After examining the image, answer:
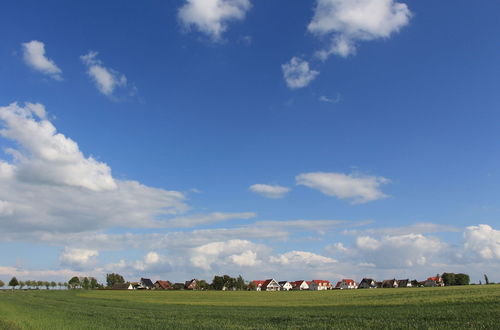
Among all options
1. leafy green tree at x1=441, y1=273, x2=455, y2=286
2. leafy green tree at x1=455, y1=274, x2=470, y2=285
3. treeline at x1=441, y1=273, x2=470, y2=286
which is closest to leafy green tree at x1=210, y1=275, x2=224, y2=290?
leafy green tree at x1=441, y1=273, x2=455, y2=286

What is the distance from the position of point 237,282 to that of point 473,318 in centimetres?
16260

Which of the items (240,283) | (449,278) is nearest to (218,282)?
(240,283)

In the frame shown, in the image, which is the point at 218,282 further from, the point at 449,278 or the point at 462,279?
the point at 462,279

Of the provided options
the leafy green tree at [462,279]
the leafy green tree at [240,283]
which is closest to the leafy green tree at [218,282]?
the leafy green tree at [240,283]

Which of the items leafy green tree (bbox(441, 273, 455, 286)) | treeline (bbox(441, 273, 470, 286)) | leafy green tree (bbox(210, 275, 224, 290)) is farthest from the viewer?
leafy green tree (bbox(441, 273, 455, 286))

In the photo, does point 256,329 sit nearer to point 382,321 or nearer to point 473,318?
point 382,321

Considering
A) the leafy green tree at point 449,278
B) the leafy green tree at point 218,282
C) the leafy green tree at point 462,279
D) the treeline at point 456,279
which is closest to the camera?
the leafy green tree at point 462,279

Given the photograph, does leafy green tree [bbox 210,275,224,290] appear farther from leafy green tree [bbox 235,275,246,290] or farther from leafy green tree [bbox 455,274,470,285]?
leafy green tree [bbox 455,274,470,285]

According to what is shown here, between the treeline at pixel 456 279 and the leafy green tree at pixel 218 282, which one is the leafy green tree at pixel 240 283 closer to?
the leafy green tree at pixel 218 282

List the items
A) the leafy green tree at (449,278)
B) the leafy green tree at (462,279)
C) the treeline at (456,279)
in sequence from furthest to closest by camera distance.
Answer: the leafy green tree at (449,278), the treeline at (456,279), the leafy green tree at (462,279)

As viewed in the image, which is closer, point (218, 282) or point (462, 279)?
point (218, 282)

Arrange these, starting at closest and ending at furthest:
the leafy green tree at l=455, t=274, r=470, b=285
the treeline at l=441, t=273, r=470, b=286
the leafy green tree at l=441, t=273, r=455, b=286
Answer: the leafy green tree at l=455, t=274, r=470, b=285 → the treeline at l=441, t=273, r=470, b=286 → the leafy green tree at l=441, t=273, r=455, b=286

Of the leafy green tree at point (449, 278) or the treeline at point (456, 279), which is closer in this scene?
the treeline at point (456, 279)

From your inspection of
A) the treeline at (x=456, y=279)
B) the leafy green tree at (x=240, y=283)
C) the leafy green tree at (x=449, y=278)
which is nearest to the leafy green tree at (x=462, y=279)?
the treeline at (x=456, y=279)
